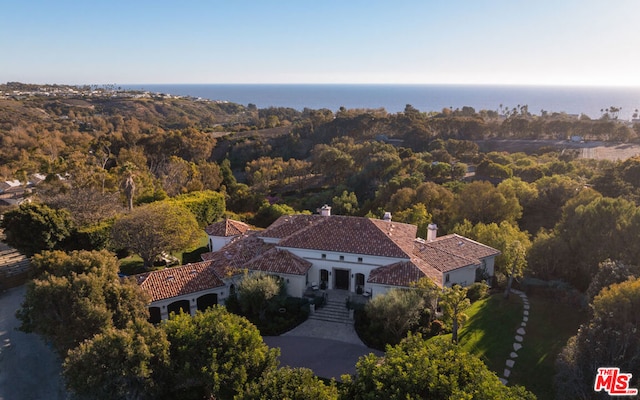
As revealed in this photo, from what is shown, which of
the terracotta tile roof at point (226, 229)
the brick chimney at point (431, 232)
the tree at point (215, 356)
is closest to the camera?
the tree at point (215, 356)

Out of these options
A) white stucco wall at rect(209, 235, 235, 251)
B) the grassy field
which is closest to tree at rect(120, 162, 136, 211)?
white stucco wall at rect(209, 235, 235, 251)

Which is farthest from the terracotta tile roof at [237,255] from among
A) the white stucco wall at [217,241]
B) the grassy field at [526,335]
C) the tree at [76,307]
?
the grassy field at [526,335]

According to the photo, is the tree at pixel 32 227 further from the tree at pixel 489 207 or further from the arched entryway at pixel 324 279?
the tree at pixel 489 207

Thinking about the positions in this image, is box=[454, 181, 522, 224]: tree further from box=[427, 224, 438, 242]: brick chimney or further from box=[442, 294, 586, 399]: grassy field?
box=[442, 294, 586, 399]: grassy field

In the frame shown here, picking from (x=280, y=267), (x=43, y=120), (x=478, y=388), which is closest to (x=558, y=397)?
(x=478, y=388)

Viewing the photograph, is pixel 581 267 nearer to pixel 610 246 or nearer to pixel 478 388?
pixel 610 246
